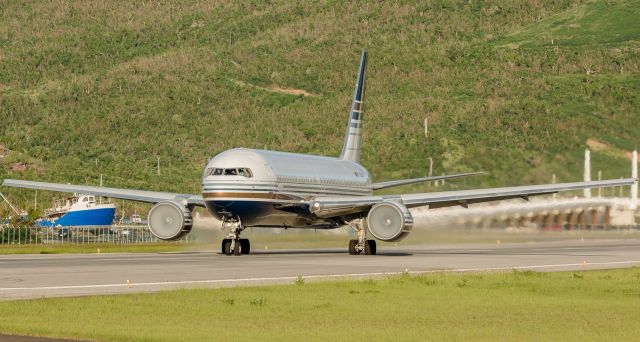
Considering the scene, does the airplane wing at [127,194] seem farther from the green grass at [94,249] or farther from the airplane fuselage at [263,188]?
the green grass at [94,249]

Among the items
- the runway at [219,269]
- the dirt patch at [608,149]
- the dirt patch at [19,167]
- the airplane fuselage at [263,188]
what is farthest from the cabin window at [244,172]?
the dirt patch at [19,167]

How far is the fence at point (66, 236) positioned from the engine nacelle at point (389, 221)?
2772 centimetres

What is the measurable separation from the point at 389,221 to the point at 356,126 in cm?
1913

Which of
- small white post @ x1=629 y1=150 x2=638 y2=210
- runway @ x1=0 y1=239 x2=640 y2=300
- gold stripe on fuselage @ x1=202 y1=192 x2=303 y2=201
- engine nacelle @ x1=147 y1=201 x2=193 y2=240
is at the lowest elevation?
runway @ x1=0 y1=239 x2=640 y2=300

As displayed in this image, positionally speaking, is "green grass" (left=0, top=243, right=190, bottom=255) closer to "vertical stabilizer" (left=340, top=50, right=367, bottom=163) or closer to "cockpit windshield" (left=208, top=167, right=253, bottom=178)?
"vertical stabilizer" (left=340, top=50, right=367, bottom=163)

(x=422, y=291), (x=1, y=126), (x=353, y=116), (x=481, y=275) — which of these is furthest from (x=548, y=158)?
(x=1, y=126)

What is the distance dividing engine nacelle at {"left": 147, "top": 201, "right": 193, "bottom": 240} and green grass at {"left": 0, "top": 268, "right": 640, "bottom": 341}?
2123 centimetres

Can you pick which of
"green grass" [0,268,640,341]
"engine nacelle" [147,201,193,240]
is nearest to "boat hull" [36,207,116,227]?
"engine nacelle" [147,201,193,240]

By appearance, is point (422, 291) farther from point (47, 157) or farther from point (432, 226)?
point (47, 157)

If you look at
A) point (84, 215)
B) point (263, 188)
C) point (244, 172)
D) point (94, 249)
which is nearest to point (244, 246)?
point (263, 188)

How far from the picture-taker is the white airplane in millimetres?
50938

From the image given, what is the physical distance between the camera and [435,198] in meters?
53.4

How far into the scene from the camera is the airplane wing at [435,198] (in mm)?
53000

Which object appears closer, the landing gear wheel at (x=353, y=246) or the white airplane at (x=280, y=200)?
the white airplane at (x=280, y=200)
